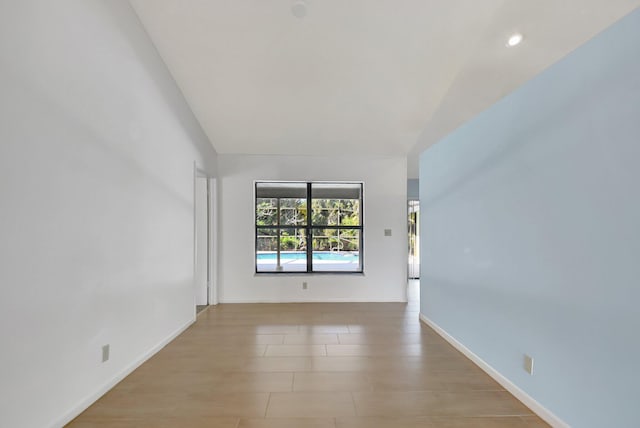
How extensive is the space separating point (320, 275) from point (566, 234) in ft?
11.7

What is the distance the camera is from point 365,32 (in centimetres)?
299

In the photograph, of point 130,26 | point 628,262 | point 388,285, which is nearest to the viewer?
point 628,262

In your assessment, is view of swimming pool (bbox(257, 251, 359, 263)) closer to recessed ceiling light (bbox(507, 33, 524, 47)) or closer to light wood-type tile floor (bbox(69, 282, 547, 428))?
light wood-type tile floor (bbox(69, 282, 547, 428))

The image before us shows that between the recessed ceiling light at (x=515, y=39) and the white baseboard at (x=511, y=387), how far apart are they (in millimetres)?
2926

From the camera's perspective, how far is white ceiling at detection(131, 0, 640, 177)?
9.12 feet

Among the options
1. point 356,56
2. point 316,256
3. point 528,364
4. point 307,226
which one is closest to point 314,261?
point 316,256

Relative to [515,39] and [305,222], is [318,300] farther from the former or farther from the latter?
[515,39]

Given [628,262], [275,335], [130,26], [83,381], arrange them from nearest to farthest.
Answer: [628,262]
[83,381]
[130,26]
[275,335]

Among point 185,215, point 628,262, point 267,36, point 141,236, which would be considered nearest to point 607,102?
point 628,262

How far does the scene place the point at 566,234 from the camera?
187 centimetres

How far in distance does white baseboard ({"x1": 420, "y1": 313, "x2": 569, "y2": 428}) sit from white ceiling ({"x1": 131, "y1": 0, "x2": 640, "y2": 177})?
2.72m

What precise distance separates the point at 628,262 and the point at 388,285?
3.66 meters

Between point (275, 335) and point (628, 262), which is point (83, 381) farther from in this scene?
point (628, 262)

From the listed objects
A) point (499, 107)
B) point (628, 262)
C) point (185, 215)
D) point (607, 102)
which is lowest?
point (628, 262)
